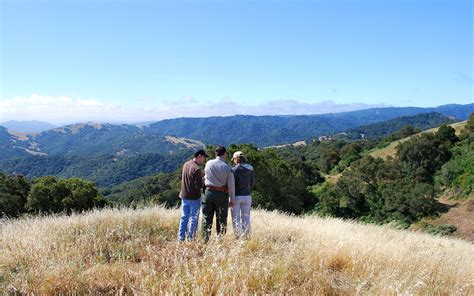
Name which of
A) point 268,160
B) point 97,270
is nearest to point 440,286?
point 97,270

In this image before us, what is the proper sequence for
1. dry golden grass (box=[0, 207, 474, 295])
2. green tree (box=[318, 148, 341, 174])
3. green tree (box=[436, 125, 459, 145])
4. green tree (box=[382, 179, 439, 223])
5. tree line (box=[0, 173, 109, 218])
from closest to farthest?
dry golden grass (box=[0, 207, 474, 295]) < tree line (box=[0, 173, 109, 218]) < green tree (box=[382, 179, 439, 223]) < green tree (box=[436, 125, 459, 145]) < green tree (box=[318, 148, 341, 174])

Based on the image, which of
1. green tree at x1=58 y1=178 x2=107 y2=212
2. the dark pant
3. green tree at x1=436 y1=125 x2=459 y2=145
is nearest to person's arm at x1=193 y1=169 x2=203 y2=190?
the dark pant

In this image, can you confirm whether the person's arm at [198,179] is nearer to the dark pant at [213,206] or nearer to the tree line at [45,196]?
the dark pant at [213,206]

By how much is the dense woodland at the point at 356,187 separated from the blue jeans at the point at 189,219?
21024 mm

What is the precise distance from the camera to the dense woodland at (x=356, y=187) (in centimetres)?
3148

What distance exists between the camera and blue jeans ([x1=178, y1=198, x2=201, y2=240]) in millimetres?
6438

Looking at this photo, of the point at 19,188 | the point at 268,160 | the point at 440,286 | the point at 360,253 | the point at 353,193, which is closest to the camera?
the point at 440,286

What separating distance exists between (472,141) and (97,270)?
54631 mm

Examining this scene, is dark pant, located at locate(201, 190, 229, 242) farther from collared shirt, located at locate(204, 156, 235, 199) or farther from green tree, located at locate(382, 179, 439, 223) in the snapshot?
green tree, located at locate(382, 179, 439, 223)

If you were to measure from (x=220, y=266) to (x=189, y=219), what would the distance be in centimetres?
300

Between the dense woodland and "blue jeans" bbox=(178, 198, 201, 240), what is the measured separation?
2102cm

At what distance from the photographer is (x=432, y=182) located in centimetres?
4534

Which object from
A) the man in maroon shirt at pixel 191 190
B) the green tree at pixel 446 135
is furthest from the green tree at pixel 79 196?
the green tree at pixel 446 135

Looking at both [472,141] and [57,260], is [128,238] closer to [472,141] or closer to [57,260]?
[57,260]
